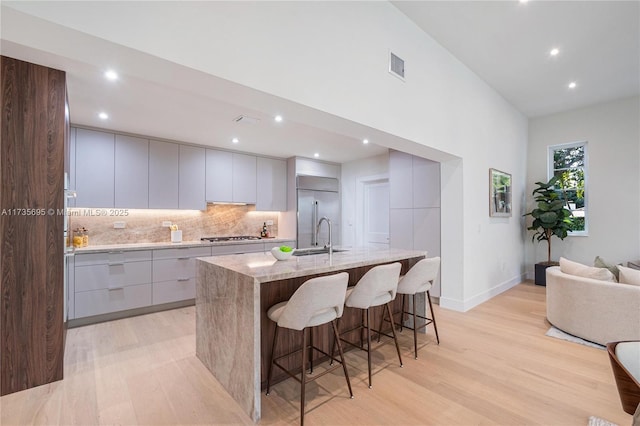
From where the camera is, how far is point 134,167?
4262mm

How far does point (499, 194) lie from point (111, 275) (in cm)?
578

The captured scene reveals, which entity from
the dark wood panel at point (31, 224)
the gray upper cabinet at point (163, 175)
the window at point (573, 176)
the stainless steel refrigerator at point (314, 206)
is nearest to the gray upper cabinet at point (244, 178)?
the stainless steel refrigerator at point (314, 206)

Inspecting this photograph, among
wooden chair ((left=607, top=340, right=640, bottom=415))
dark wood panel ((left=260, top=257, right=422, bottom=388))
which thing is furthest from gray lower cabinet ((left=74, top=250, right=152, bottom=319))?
wooden chair ((left=607, top=340, right=640, bottom=415))

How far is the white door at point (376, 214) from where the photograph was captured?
5.92m

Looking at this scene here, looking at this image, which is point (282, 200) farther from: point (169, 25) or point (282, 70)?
point (169, 25)

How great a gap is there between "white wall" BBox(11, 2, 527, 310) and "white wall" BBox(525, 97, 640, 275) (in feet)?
3.12

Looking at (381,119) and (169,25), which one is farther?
(381,119)

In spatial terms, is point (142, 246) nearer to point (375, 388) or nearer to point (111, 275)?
point (111, 275)

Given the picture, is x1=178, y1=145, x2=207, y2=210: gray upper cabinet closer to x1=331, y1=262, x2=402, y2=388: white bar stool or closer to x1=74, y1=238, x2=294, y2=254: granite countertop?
x1=74, y1=238, x2=294, y2=254: granite countertop

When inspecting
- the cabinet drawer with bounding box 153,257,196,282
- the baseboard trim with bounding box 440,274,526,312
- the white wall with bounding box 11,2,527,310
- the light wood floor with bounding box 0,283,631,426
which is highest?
the white wall with bounding box 11,2,527,310

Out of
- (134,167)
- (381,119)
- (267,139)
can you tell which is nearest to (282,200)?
(267,139)

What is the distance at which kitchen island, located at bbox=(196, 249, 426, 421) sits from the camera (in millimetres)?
1898

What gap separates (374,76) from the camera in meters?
2.74

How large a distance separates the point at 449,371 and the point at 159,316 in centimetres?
355
